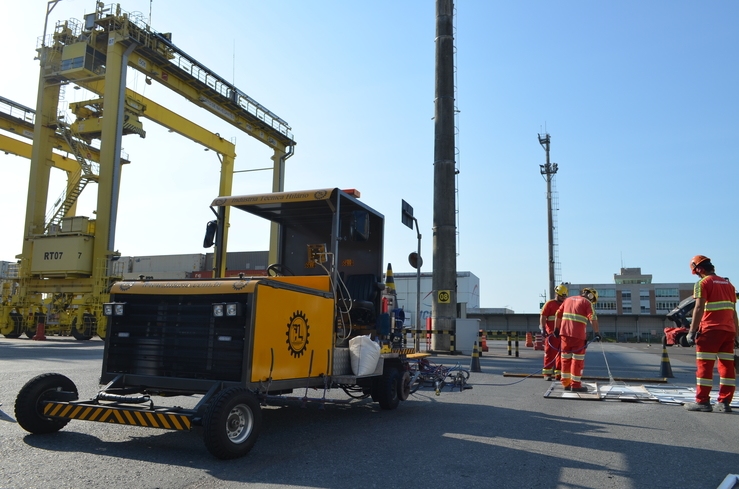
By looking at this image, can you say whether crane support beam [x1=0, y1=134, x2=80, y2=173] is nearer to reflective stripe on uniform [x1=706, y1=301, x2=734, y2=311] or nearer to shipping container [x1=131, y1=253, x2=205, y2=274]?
shipping container [x1=131, y1=253, x2=205, y2=274]

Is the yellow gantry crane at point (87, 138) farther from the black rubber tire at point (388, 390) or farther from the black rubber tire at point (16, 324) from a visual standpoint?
the black rubber tire at point (388, 390)

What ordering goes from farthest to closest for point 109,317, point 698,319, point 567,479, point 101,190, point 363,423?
point 101,190 < point 698,319 < point 363,423 < point 109,317 < point 567,479

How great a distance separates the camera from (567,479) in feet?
13.5

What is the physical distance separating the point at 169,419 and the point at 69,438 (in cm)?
141

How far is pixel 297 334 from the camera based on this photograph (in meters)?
5.28

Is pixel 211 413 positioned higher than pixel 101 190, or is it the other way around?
pixel 101 190

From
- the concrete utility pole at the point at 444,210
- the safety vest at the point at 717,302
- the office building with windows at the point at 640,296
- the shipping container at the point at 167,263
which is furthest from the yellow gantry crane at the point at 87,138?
the office building with windows at the point at 640,296

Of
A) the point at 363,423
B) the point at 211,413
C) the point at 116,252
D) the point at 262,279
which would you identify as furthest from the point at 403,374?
the point at 116,252

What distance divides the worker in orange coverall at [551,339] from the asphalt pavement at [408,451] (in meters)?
3.60

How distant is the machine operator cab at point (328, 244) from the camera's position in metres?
6.32

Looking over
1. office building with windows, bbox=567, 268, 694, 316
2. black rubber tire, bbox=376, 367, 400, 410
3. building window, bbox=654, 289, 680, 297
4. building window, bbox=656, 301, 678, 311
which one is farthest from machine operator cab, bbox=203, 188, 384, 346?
building window, bbox=654, 289, 680, 297

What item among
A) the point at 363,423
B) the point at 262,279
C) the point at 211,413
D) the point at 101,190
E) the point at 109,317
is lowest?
the point at 363,423

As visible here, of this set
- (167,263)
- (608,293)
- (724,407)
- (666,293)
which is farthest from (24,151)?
(666,293)

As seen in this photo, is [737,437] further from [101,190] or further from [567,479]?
[101,190]
